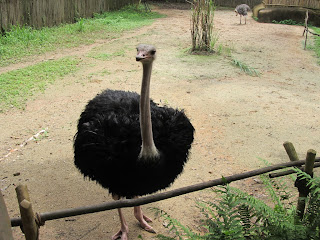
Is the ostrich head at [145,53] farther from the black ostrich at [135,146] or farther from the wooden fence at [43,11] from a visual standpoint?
the wooden fence at [43,11]

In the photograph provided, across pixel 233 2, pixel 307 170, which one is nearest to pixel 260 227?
pixel 307 170

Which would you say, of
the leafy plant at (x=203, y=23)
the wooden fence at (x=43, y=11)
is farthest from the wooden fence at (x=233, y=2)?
the leafy plant at (x=203, y=23)

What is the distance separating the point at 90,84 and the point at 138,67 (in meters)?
1.42

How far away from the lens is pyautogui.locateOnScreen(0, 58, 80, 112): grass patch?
19.4ft

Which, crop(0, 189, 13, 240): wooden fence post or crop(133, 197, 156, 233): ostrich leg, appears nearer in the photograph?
crop(0, 189, 13, 240): wooden fence post

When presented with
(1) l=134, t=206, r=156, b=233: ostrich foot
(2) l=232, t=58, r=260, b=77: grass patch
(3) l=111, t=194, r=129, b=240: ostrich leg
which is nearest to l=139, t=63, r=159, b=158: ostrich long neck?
(3) l=111, t=194, r=129, b=240: ostrich leg

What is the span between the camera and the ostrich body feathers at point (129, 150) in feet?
9.06

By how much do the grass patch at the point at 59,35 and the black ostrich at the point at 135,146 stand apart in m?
5.62

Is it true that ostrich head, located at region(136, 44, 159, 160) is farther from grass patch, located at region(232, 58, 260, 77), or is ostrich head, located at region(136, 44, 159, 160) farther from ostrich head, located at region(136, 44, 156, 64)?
grass patch, located at region(232, 58, 260, 77)

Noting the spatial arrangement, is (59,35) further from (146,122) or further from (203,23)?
(146,122)

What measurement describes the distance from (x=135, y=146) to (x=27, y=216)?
47.5 inches

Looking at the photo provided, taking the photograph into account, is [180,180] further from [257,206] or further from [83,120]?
[257,206]

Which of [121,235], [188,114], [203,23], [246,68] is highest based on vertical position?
[203,23]

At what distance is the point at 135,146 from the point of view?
2.79 metres
